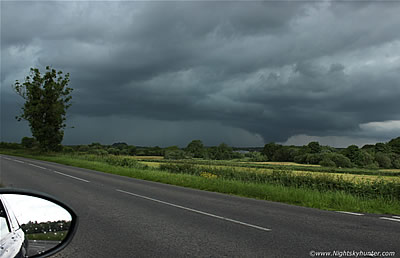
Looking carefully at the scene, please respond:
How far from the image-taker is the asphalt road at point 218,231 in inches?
218

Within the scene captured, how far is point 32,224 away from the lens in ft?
6.79

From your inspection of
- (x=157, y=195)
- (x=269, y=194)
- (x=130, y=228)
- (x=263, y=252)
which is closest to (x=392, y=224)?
(x=263, y=252)

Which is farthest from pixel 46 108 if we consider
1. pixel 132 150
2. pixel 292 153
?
pixel 292 153

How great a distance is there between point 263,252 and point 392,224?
15.5 ft

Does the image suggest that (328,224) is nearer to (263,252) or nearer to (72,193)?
(263,252)

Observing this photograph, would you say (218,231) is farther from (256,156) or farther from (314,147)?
(256,156)

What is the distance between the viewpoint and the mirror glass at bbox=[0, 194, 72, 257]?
197 centimetres

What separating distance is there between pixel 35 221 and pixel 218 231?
17.4 ft

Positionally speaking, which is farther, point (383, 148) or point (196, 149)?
point (196, 149)

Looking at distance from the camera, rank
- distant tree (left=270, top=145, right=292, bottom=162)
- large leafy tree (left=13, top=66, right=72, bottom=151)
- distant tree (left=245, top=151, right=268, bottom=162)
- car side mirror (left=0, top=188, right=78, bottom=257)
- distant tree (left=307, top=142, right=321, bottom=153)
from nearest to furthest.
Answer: car side mirror (left=0, top=188, right=78, bottom=257), large leafy tree (left=13, top=66, right=72, bottom=151), distant tree (left=307, top=142, right=321, bottom=153), distant tree (left=245, top=151, right=268, bottom=162), distant tree (left=270, top=145, right=292, bottom=162)

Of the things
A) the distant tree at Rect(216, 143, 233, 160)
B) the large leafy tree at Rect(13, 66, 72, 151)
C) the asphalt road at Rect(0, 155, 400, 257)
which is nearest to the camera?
the asphalt road at Rect(0, 155, 400, 257)

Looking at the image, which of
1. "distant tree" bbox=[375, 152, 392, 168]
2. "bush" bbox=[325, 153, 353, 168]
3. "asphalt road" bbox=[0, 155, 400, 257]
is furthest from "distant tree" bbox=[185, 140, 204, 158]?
"asphalt road" bbox=[0, 155, 400, 257]

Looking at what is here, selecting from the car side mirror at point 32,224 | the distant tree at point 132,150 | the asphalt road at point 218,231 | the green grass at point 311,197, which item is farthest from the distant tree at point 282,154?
the car side mirror at point 32,224

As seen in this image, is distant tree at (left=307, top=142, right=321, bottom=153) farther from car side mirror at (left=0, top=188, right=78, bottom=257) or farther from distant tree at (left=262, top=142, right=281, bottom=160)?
car side mirror at (left=0, top=188, right=78, bottom=257)
